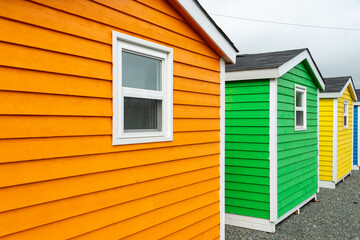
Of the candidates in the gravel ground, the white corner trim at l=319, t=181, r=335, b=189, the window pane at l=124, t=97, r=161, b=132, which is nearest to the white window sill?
the window pane at l=124, t=97, r=161, b=132

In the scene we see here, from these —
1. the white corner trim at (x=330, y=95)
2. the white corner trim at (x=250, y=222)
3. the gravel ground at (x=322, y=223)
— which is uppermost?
the white corner trim at (x=330, y=95)

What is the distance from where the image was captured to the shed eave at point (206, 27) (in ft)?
11.5

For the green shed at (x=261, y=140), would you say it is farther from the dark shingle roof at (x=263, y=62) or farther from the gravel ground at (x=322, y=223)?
the gravel ground at (x=322, y=223)

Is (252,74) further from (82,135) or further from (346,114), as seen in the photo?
(346,114)

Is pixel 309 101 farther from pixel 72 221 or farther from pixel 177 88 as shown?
pixel 72 221

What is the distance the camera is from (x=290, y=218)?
6566 mm

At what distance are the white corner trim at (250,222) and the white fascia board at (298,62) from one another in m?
2.89

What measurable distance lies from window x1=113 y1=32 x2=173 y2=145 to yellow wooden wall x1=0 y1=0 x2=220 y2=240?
93 millimetres

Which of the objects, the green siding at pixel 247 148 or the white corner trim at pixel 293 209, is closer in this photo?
the green siding at pixel 247 148

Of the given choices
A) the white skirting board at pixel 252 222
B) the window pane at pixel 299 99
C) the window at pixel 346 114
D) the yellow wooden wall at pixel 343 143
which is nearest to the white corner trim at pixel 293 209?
the white skirting board at pixel 252 222

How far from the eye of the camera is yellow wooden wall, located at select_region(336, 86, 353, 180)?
393 inches

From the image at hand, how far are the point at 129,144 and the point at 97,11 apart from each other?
1267mm

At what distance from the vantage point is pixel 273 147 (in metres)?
5.61

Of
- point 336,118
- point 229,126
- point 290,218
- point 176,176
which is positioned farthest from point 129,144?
point 336,118
